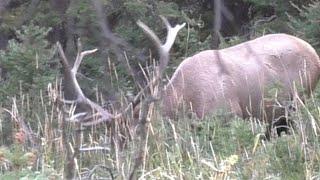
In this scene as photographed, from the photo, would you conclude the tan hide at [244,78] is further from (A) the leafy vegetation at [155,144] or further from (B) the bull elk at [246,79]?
(A) the leafy vegetation at [155,144]

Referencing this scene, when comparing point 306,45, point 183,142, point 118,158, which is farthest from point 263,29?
point 118,158

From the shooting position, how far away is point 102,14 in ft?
5.02

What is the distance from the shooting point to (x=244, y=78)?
8.14m

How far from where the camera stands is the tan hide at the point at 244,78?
7.57 meters

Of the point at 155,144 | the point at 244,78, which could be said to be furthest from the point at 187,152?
the point at 244,78

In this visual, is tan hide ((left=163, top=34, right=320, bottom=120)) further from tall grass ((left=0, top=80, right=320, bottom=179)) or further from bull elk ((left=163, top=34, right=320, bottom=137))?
tall grass ((left=0, top=80, right=320, bottom=179))

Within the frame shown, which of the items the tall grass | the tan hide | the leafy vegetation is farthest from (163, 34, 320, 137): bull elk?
the tall grass

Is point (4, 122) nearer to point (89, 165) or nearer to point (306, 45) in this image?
point (89, 165)

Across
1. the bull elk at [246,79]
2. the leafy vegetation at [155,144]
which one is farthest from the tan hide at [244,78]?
the leafy vegetation at [155,144]

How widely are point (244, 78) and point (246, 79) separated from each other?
3 centimetres

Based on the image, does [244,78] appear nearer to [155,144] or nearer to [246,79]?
[246,79]

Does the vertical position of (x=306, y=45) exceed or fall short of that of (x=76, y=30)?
it falls short

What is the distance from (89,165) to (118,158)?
32.6 inches

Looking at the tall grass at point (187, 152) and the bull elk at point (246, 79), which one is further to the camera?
the bull elk at point (246, 79)
